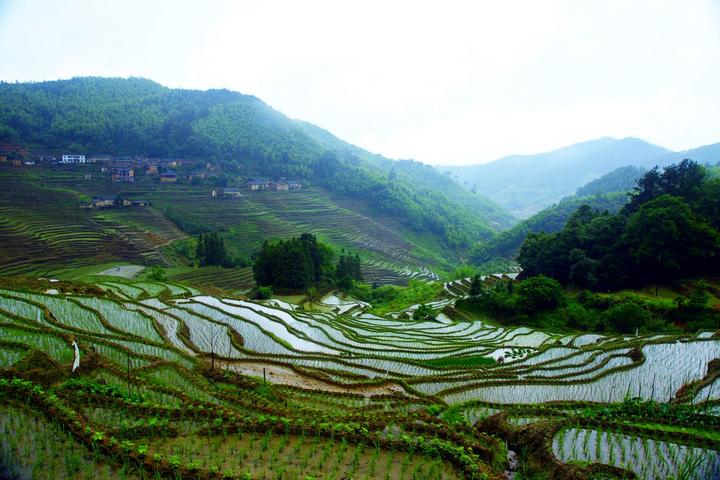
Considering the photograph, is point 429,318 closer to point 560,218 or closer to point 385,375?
point 385,375

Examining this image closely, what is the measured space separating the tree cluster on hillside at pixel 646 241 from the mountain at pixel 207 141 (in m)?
50.7

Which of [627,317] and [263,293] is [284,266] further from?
[627,317]

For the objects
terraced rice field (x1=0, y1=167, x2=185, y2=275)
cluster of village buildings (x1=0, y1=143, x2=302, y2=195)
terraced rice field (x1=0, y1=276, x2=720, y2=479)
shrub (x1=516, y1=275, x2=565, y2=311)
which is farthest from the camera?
cluster of village buildings (x1=0, y1=143, x2=302, y2=195)

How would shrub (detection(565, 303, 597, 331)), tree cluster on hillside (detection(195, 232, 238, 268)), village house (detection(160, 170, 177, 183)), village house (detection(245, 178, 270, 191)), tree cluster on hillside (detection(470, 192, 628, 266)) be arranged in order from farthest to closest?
village house (detection(245, 178, 270, 191)), village house (detection(160, 170, 177, 183)), tree cluster on hillside (detection(470, 192, 628, 266)), tree cluster on hillside (detection(195, 232, 238, 268)), shrub (detection(565, 303, 597, 331))

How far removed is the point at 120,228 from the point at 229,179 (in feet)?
115

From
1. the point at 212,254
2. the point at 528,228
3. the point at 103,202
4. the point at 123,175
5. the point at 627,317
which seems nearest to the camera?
the point at 627,317

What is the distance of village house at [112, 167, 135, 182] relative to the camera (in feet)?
232

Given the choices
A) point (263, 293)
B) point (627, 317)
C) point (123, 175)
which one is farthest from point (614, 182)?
point (123, 175)

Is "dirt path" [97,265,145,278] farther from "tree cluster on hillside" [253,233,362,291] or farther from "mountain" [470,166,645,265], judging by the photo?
"mountain" [470,166,645,265]

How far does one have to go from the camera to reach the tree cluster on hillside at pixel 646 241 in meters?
26.1

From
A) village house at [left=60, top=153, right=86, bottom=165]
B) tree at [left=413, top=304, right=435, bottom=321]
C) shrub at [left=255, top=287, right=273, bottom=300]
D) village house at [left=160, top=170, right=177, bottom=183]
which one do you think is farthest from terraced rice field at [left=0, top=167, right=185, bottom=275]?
tree at [left=413, top=304, right=435, bottom=321]

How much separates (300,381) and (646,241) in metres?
27.6

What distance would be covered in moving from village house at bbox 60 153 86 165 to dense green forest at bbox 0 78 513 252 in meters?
5.88

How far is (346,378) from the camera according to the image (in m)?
10.9
